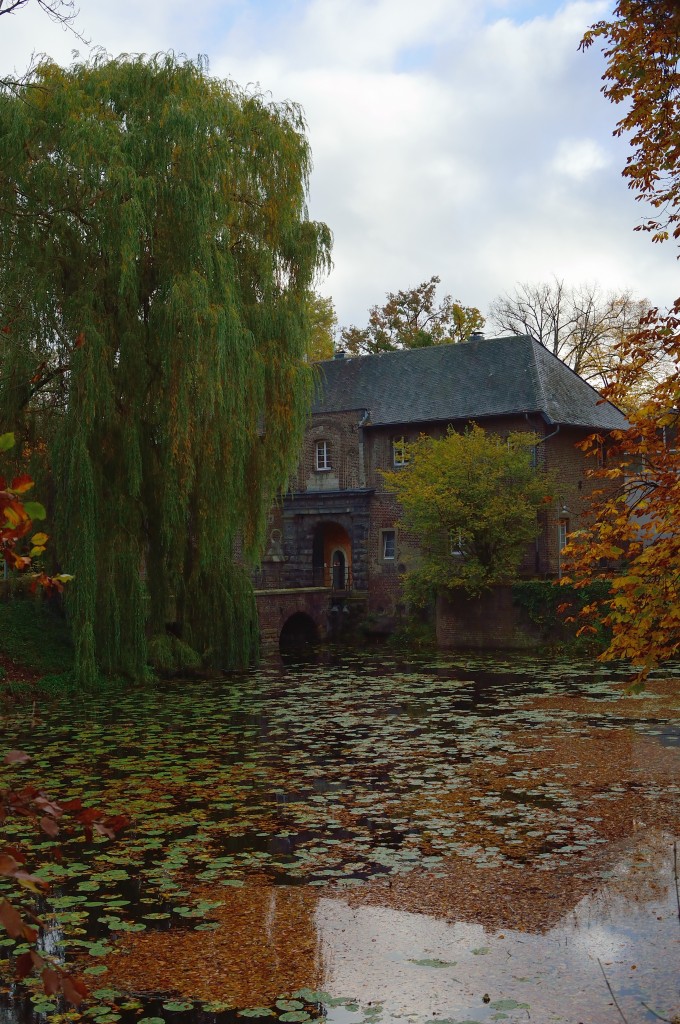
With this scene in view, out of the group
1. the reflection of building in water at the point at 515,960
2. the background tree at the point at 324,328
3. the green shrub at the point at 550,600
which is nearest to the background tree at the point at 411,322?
the background tree at the point at 324,328

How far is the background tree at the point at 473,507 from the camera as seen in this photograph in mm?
26859

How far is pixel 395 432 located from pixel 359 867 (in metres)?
25.7

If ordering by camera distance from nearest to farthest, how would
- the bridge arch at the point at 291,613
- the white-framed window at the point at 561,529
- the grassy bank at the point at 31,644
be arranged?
the grassy bank at the point at 31,644 → the bridge arch at the point at 291,613 → the white-framed window at the point at 561,529

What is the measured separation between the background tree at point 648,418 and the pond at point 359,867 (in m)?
2.09

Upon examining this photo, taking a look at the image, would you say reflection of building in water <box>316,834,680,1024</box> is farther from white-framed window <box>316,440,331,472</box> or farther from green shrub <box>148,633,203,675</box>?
white-framed window <box>316,440,331,472</box>

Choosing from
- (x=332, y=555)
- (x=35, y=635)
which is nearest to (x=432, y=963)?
(x=35, y=635)

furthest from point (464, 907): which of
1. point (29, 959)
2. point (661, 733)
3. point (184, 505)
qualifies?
point (184, 505)

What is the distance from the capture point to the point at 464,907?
7145mm

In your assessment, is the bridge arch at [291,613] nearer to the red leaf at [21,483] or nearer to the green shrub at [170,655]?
the green shrub at [170,655]

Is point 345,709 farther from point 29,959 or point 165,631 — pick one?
point 29,959

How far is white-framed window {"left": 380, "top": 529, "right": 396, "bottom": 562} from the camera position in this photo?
33.2 metres

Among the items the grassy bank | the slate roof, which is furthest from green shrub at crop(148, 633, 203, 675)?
the slate roof

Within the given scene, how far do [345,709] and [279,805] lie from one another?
6315 mm

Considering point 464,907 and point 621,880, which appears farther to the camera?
point 621,880
